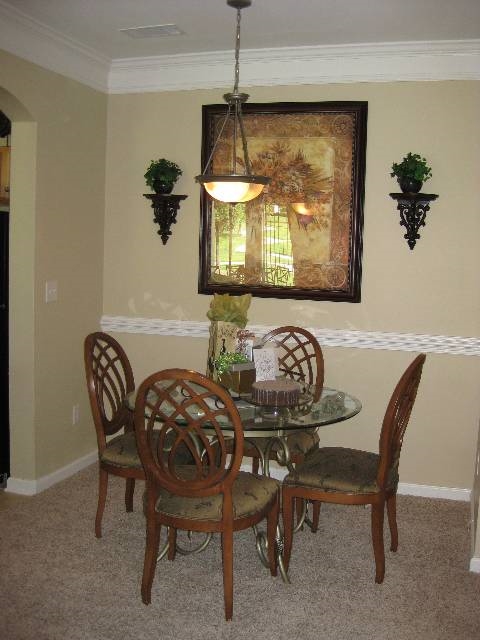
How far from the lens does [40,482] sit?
3916 mm

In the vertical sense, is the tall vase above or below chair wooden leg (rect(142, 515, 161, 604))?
above

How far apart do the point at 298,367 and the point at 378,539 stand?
3.93ft

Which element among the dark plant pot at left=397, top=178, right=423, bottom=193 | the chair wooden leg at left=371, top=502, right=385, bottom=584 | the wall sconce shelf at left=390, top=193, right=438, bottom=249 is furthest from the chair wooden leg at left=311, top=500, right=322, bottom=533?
the dark plant pot at left=397, top=178, right=423, bottom=193

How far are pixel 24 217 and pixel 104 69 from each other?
3.98 ft

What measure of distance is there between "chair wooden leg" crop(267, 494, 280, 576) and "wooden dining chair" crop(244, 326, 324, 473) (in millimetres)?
334

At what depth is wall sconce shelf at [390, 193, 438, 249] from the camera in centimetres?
373

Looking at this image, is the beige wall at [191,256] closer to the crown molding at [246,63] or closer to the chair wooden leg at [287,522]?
the crown molding at [246,63]

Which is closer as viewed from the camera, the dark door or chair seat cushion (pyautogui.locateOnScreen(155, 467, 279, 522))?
chair seat cushion (pyautogui.locateOnScreen(155, 467, 279, 522))

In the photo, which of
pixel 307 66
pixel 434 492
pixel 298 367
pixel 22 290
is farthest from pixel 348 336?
pixel 22 290

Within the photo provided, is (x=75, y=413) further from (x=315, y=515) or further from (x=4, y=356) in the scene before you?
(x=315, y=515)

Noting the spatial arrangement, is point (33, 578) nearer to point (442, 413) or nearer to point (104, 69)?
point (442, 413)

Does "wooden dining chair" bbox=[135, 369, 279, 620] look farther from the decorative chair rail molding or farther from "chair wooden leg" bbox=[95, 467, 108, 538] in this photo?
the decorative chair rail molding

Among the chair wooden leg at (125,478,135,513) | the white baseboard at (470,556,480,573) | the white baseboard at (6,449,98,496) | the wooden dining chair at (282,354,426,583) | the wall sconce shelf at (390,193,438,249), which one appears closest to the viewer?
the wooden dining chair at (282,354,426,583)

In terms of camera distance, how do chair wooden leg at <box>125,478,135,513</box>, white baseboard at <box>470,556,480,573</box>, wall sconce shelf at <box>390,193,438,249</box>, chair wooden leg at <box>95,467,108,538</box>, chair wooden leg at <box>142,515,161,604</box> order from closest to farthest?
1. chair wooden leg at <box>142,515,161,604</box>
2. white baseboard at <box>470,556,480,573</box>
3. chair wooden leg at <box>95,467,108,538</box>
4. chair wooden leg at <box>125,478,135,513</box>
5. wall sconce shelf at <box>390,193,438,249</box>
